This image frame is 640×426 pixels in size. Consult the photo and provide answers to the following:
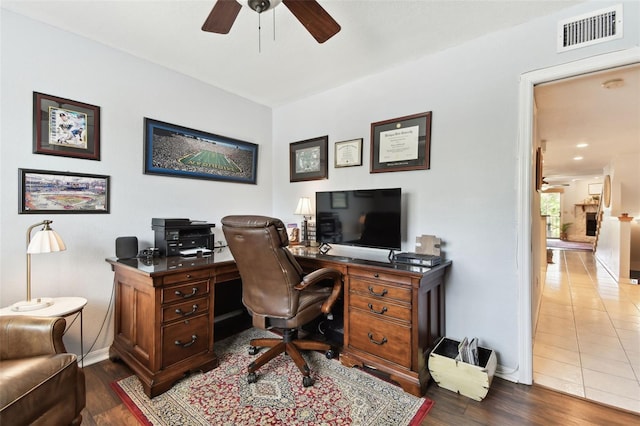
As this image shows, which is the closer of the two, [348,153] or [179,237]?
[179,237]

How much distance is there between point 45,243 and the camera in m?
1.65

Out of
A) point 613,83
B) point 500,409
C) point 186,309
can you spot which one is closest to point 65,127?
point 186,309

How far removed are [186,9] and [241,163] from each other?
5.25ft

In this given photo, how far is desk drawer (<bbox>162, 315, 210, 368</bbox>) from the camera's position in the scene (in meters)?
1.82

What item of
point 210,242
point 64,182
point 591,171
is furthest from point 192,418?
point 591,171

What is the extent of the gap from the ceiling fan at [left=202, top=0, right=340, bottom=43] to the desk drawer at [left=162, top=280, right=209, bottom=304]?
163cm

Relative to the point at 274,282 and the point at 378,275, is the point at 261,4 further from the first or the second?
the point at 378,275

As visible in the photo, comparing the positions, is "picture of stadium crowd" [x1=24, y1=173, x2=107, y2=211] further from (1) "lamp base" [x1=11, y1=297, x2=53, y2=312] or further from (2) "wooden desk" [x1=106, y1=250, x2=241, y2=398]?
(1) "lamp base" [x1=11, y1=297, x2=53, y2=312]

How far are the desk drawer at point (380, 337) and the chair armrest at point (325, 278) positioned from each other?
19 centimetres

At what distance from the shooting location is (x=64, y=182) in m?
2.02

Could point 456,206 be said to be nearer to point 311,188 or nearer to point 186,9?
point 311,188

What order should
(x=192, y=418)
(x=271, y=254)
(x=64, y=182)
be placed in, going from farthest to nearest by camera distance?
(x=64, y=182) → (x=271, y=254) → (x=192, y=418)

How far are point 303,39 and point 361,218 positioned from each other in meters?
1.51

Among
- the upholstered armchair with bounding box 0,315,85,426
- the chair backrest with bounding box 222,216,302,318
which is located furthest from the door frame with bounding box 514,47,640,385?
the upholstered armchair with bounding box 0,315,85,426
